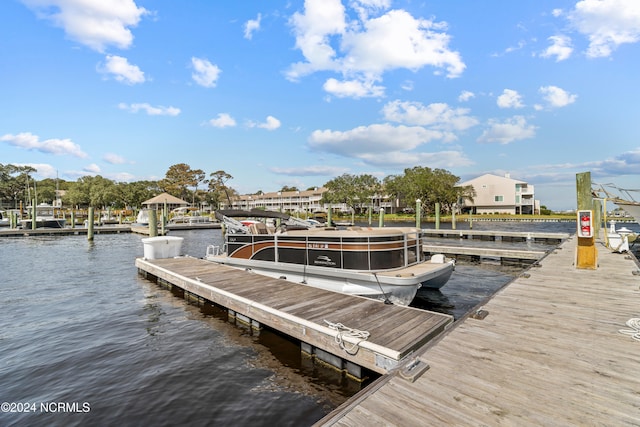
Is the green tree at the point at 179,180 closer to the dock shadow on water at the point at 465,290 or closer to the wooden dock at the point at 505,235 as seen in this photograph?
the wooden dock at the point at 505,235

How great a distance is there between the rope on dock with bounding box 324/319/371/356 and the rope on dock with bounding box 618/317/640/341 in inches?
143

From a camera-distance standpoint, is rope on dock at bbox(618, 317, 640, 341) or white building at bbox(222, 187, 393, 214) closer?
rope on dock at bbox(618, 317, 640, 341)

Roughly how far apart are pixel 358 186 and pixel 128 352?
81734 mm

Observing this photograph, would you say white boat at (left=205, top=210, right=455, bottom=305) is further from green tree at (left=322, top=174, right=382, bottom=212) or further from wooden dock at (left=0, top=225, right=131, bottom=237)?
green tree at (left=322, top=174, right=382, bottom=212)

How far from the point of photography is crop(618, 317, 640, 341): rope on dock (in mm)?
4531

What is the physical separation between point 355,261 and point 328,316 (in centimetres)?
305

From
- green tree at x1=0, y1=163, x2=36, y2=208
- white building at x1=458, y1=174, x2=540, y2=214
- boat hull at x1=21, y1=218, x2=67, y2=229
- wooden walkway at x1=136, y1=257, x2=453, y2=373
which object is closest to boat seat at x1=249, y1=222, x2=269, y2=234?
wooden walkway at x1=136, y1=257, x2=453, y2=373

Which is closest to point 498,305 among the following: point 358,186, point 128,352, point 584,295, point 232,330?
point 584,295

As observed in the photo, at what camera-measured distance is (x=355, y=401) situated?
10.3 ft

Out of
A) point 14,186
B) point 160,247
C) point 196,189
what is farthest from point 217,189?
point 160,247

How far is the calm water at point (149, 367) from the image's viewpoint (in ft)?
15.4

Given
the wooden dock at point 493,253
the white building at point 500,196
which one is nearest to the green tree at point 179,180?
the white building at point 500,196

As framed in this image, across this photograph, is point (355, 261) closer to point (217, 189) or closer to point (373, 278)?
point (373, 278)

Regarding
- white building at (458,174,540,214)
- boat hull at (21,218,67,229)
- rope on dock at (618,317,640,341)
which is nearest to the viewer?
rope on dock at (618,317,640,341)
